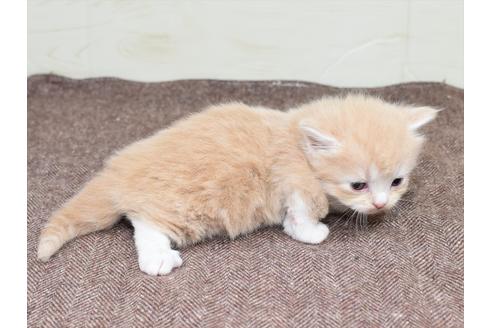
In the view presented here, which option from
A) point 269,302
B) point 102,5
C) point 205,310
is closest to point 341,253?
point 269,302

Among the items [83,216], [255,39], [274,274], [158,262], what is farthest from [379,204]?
[255,39]

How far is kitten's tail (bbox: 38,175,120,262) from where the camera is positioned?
5.13 feet

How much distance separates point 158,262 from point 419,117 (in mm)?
847

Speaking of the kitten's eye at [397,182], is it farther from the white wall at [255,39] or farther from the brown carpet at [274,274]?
the white wall at [255,39]

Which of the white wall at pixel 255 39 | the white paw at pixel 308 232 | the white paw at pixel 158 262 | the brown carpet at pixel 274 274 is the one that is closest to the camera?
the brown carpet at pixel 274 274

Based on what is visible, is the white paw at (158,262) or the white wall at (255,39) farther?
the white wall at (255,39)

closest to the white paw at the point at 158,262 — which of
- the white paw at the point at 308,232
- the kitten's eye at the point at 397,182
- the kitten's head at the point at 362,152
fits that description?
the white paw at the point at 308,232

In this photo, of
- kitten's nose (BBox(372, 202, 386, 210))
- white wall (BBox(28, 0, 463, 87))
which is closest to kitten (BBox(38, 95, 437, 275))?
kitten's nose (BBox(372, 202, 386, 210))

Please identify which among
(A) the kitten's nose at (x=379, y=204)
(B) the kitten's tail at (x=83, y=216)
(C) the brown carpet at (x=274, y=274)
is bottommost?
(C) the brown carpet at (x=274, y=274)

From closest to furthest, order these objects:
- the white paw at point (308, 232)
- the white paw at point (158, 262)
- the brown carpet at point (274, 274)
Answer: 1. the brown carpet at point (274, 274)
2. the white paw at point (158, 262)
3. the white paw at point (308, 232)

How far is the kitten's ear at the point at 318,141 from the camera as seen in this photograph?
5.01ft

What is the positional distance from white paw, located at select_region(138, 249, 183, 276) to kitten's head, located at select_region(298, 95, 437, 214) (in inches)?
18.1

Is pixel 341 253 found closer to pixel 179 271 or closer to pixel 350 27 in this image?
pixel 179 271

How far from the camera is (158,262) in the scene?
1480 mm
